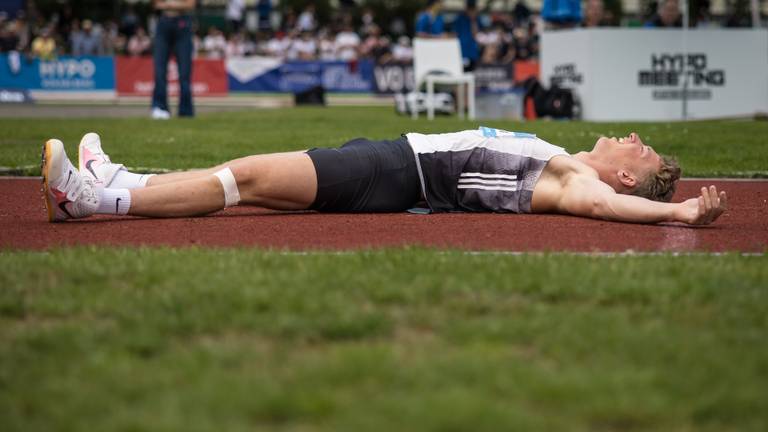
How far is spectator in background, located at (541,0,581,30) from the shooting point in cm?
2136

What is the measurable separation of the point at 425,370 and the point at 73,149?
9.50 metres

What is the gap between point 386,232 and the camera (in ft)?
20.4

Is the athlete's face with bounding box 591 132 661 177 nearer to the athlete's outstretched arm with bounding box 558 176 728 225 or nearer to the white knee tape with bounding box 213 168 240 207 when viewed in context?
the athlete's outstretched arm with bounding box 558 176 728 225

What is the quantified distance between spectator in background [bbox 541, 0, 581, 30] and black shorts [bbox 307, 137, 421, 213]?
15.3m

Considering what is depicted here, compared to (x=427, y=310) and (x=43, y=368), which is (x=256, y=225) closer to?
(x=427, y=310)

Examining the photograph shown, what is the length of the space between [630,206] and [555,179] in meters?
0.54

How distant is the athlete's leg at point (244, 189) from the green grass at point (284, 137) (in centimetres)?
370

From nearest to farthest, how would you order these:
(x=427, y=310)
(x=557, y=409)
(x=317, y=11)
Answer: (x=557, y=409) → (x=427, y=310) → (x=317, y=11)

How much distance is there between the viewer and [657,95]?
2002cm

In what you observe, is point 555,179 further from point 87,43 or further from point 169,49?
point 87,43

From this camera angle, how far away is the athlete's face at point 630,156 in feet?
21.5

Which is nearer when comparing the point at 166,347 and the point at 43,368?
the point at 43,368

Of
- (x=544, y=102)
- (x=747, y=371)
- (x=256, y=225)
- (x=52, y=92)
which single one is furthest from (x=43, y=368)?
(x=52, y=92)

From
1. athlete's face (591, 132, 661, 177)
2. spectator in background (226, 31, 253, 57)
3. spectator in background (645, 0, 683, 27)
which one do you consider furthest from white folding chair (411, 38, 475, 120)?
spectator in background (226, 31, 253, 57)
